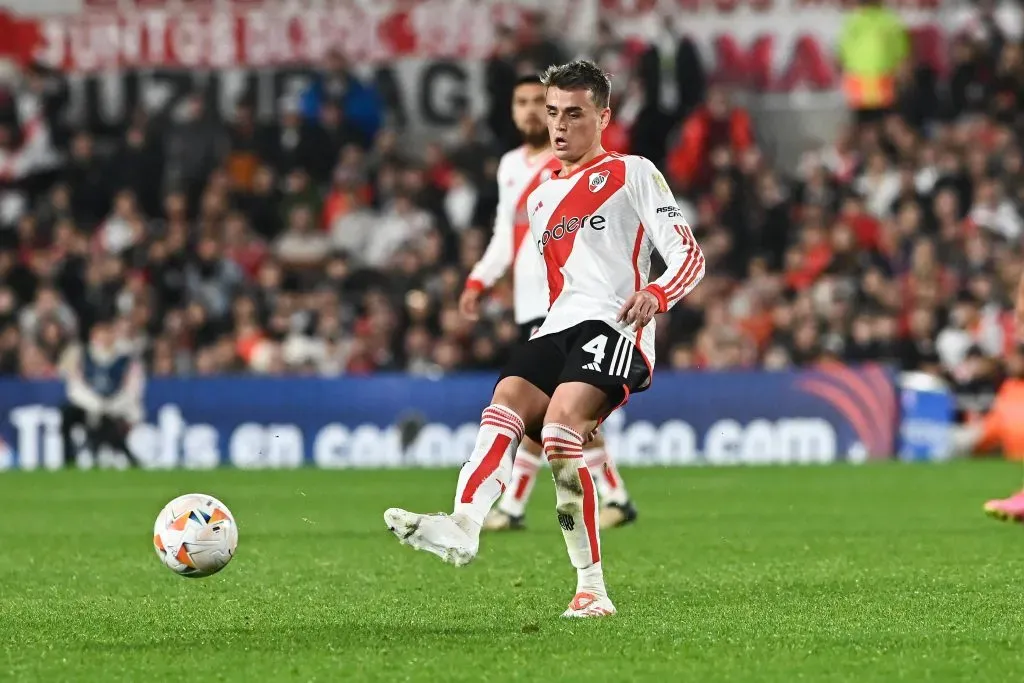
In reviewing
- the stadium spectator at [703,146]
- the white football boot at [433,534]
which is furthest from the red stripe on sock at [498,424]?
the stadium spectator at [703,146]

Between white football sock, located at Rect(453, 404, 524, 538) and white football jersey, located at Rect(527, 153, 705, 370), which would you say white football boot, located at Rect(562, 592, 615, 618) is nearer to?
white football sock, located at Rect(453, 404, 524, 538)

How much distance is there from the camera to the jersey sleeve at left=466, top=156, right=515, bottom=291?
1007 cm

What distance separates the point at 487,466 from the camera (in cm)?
657

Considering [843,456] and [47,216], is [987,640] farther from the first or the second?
[47,216]

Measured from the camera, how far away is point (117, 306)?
19781 millimetres

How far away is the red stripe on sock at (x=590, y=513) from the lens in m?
6.66

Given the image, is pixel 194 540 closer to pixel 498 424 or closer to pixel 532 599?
pixel 498 424

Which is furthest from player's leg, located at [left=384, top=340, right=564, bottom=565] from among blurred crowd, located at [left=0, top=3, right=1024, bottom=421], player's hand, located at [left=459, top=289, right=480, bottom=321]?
blurred crowd, located at [left=0, top=3, right=1024, bottom=421]

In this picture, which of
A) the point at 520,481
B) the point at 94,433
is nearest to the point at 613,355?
the point at 520,481

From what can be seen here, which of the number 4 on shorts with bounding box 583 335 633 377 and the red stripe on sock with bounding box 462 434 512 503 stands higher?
the number 4 on shorts with bounding box 583 335 633 377

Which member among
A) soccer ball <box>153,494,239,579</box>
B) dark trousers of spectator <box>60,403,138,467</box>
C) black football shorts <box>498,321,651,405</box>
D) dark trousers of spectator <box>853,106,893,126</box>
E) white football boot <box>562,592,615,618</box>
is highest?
dark trousers of spectator <box>853,106,893,126</box>

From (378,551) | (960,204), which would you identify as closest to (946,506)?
(378,551)

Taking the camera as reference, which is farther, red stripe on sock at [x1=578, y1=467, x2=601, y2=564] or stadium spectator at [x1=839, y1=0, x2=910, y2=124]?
stadium spectator at [x1=839, y1=0, x2=910, y2=124]

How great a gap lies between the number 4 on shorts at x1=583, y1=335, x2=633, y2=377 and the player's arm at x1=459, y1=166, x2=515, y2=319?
3151 millimetres
